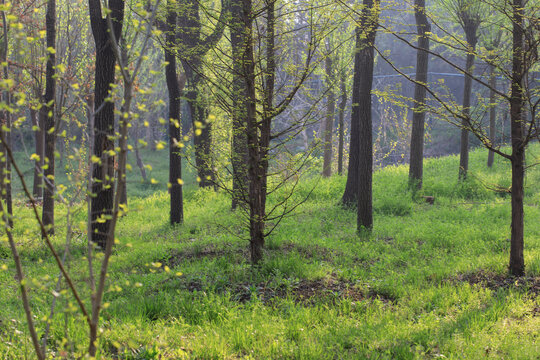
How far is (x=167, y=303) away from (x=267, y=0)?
160 inches

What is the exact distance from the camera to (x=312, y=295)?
5410mm

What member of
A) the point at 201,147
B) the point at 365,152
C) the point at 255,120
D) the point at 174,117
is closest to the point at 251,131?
the point at 255,120

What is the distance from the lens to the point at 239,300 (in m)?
5.30

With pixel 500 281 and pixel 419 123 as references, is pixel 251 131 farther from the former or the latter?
pixel 419 123

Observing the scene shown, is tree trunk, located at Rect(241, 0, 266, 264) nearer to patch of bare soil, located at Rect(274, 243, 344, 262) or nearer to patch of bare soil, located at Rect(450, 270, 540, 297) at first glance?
patch of bare soil, located at Rect(274, 243, 344, 262)

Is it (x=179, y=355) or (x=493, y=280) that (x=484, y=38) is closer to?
(x=493, y=280)

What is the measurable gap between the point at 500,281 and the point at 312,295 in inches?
100.0

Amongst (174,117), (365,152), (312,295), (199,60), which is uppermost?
(199,60)

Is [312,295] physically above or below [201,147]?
below

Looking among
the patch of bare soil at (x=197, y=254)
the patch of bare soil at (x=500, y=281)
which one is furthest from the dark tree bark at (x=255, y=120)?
the patch of bare soil at (x=500, y=281)

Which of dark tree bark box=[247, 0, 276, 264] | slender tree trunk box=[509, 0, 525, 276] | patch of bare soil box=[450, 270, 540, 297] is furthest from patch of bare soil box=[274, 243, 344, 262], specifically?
slender tree trunk box=[509, 0, 525, 276]

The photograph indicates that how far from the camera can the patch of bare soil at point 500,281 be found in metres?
5.42

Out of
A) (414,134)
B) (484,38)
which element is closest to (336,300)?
(414,134)

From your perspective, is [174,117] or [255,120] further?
[174,117]
